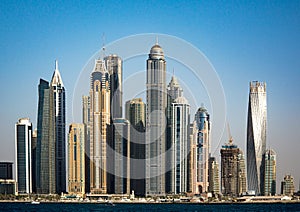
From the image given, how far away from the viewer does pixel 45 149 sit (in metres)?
71.2

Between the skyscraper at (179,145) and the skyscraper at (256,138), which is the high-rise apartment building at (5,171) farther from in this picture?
the skyscraper at (256,138)

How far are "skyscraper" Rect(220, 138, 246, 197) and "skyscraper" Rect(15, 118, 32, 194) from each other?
28769 mm

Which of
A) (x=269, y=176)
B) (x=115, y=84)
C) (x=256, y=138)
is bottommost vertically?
(x=269, y=176)

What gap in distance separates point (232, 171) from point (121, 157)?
785 inches

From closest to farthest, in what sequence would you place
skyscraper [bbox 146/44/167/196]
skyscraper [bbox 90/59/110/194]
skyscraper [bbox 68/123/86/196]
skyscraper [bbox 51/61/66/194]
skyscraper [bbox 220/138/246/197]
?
skyscraper [bbox 146/44/167/196], skyscraper [bbox 90/59/110/194], skyscraper [bbox 68/123/86/196], skyscraper [bbox 51/61/66/194], skyscraper [bbox 220/138/246/197]

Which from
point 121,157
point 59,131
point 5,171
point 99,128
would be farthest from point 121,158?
point 5,171

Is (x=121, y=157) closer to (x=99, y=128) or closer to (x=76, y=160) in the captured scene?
(x=99, y=128)

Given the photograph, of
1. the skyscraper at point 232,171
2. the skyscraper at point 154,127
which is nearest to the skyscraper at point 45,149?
the skyscraper at point 154,127

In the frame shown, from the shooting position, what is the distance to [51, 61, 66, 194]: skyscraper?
69875 millimetres

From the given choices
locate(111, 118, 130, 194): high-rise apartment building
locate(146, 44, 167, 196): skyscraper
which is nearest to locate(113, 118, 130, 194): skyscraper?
locate(111, 118, 130, 194): high-rise apartment building

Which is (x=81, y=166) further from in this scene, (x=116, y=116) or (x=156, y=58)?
(x=156, y=58)

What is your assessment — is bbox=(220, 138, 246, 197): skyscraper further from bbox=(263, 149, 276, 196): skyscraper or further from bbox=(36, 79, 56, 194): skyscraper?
bbox=(36, 79, 56, 194): skyscraper

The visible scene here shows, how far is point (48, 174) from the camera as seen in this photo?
2721 inches

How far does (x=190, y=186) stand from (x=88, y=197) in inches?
559
